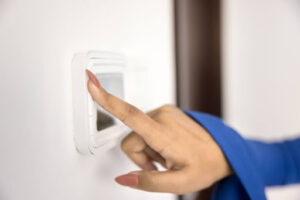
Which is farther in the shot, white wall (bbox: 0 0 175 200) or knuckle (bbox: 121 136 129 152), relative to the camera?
knuckle (bbox: 121 136 129 152)

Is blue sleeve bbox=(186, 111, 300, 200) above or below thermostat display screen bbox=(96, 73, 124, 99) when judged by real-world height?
below

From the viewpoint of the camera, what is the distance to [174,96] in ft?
1.54

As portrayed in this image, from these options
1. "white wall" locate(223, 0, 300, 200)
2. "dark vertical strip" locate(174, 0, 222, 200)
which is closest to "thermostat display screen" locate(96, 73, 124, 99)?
"dark vertical strip" locate(174, 0, 222, 200)

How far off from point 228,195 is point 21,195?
0.25 meters

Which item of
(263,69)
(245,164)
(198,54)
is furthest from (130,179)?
(263,69)

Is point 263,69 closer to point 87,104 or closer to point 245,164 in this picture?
point 245,164

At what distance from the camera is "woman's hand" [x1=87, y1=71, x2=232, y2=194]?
0.74 ft

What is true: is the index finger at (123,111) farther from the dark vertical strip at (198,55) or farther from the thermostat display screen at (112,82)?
the dark vertical strip at (198,55)

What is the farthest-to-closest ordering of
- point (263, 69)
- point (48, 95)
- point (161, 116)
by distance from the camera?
point (263, 69), point (161, 116), point (48, 95)

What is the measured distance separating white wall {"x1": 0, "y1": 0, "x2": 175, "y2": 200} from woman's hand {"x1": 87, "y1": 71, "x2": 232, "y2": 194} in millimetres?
22

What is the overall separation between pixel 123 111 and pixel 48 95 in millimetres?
62

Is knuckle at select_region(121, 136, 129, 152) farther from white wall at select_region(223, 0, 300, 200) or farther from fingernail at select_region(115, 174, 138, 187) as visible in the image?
white wall at select_region(223, 0, 300, 200)

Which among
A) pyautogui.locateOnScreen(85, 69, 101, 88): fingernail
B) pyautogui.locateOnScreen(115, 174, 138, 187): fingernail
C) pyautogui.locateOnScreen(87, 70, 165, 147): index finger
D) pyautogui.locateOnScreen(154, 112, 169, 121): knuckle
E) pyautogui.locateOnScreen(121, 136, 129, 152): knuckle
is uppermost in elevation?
pyautogui.locateOnScreen(85, 69, 101, 88): fingernail

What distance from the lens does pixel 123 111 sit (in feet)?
0.73
